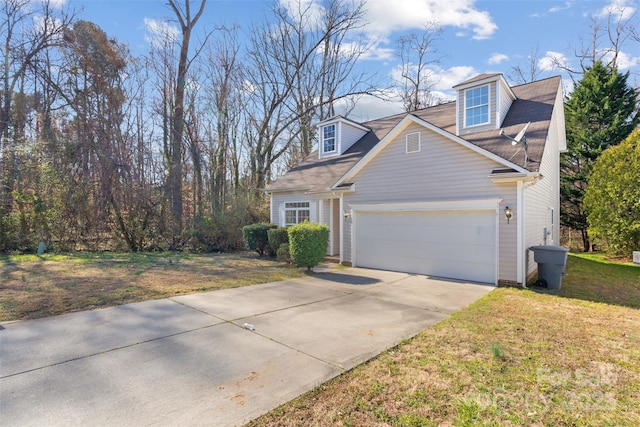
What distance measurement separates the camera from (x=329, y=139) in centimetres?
1540

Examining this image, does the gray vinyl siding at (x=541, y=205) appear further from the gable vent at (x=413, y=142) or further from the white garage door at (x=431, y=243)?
the gable vent at (x=413, y=142)

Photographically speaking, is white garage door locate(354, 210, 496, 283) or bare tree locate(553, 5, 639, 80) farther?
bare tree locate(553, 5, 639, 80)

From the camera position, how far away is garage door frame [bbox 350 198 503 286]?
315 inches

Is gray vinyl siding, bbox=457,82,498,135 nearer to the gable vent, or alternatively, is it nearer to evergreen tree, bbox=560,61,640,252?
the gable vent

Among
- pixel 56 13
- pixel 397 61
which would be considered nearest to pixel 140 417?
pixel 56 13

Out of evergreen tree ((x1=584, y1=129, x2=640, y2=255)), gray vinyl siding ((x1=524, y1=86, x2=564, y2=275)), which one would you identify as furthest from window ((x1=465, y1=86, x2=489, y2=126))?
evergreen tree ((x1=584, y1=129, x2=640, y2=255))

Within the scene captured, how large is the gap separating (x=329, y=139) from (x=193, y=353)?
12.8 metres

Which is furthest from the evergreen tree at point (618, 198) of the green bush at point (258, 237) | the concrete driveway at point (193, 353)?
the green bush at point (258, 237)

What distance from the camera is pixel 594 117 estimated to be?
1689cm

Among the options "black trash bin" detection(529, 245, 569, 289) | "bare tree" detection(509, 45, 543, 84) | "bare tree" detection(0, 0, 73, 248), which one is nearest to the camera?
"black trash bin" detection(529, 245, 569, 289)

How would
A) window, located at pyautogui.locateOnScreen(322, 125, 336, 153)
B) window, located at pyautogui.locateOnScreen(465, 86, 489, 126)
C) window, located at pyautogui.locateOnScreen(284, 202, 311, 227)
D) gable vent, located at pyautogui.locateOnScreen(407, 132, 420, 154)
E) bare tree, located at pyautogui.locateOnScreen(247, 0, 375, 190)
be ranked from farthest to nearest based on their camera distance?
bare tree, located at pyautogui.locateOnScreen(247, 0, 375, 190) → window, located at pyautogui.locateOnScreen(322, 125, 336, 153) → window, located at pyautogui.locateOnScreen(284, 202, 311, 227) → window, located at pyautogui.locateOnScreen(465, 86, 489, 126) → gable vent, located at pyautogui.locateOnScreen(407, 132, 420, 154)

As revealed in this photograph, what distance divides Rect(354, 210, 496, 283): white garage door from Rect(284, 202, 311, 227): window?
326 cm

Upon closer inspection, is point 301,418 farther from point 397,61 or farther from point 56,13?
point 397,61

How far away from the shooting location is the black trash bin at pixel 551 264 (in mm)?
7719
